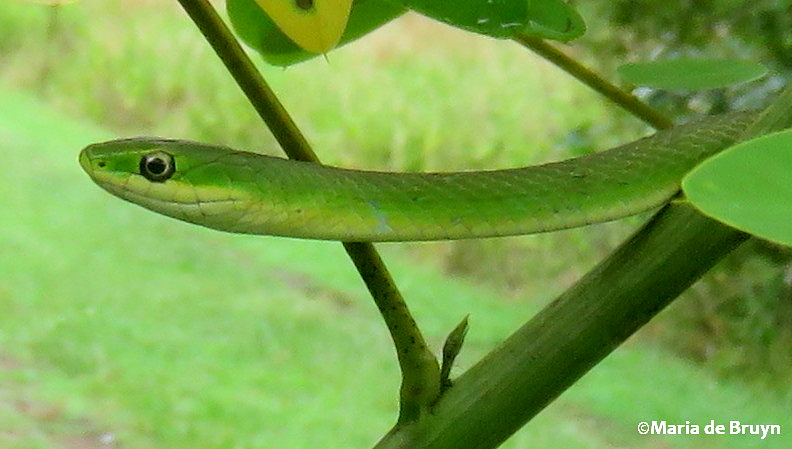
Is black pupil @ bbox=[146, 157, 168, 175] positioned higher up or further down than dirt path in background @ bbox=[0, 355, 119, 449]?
higher up

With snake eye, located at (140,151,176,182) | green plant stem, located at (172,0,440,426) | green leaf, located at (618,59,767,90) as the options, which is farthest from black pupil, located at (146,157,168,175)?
green leaf, located at (618,59,767,90)

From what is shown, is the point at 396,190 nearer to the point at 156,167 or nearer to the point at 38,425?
the point at 156,167

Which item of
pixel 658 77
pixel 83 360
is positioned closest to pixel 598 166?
pixel 658 77

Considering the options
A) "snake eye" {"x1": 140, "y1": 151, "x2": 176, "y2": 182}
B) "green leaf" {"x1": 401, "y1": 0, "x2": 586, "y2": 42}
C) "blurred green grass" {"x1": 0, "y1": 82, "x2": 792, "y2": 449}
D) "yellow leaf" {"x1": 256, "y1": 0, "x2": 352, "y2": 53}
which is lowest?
"blurred green grass" {"x1": 0, "y1": 82, "x2": 792, "y2": 449}

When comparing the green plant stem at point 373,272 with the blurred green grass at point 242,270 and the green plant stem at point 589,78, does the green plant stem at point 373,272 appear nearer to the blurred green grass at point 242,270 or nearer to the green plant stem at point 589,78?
the green plant stem at point 589,78

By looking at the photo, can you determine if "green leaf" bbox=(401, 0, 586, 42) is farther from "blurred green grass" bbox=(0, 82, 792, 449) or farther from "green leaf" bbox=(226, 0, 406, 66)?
"blurred green grass" bbox=(0, 82, 792, 449)

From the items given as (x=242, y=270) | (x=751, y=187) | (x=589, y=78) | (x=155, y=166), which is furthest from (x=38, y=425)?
(x=751, y=187)
